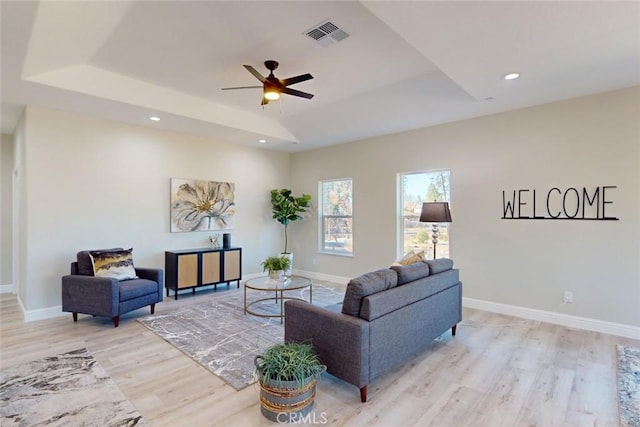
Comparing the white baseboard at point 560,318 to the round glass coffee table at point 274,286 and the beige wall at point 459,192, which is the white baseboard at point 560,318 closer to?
the beige wall at point 459,192

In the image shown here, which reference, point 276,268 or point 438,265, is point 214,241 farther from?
point 438,265

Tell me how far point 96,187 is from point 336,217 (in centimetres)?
422

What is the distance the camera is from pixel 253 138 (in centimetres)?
596

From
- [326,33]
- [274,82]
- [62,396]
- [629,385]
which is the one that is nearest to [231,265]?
[62,396]

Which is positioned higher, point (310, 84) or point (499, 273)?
point (310, 84)

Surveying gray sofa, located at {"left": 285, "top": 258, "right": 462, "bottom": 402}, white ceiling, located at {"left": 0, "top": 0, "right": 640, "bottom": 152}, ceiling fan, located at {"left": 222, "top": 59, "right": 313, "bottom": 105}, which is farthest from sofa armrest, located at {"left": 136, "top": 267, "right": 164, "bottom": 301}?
ceiling fan, located at {"left": 222, "top": 59, "right": 313, "bottom": 105}

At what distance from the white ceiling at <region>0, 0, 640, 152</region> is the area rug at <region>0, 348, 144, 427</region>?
2809 mm

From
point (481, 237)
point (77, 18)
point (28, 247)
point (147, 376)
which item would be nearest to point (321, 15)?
point (77, 18)

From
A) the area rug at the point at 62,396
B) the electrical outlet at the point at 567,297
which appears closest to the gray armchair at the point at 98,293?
the area rug at the point at 62,396

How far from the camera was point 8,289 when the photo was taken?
560 centimetres

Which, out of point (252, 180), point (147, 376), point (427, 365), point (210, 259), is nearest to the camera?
point (147, 376)

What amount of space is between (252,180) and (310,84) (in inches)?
120

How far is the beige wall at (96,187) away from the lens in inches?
164

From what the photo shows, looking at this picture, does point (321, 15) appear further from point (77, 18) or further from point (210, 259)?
point (210, 259)
